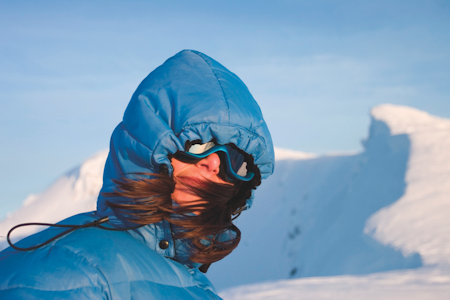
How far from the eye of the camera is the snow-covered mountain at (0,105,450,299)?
6734 millimetres

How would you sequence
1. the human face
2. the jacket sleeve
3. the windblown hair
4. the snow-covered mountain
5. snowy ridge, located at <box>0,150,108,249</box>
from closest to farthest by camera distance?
the jacket sleeve, the windblown hair, the human face, the snow-covered mountain, snowy ridge, located at <box>0,150,108,249</box>

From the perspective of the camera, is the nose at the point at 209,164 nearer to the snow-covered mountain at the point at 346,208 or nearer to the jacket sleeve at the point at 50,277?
the jacket sleeve at the point at 50,277

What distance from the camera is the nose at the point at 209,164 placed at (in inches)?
59.4

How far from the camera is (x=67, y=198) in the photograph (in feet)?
73.5

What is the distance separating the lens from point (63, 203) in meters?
22.1

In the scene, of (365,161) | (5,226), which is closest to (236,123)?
(365,161)

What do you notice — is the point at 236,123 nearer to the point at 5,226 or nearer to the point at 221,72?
the point at 221,72

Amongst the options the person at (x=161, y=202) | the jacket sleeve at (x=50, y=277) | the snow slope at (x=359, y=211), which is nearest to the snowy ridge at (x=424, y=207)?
the snow slope at (x=359, y=211)

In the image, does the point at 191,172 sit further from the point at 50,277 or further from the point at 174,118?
the point at 50,277

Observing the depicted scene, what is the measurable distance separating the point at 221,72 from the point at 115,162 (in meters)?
0.54

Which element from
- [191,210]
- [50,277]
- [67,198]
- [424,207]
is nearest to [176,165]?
[191,210]

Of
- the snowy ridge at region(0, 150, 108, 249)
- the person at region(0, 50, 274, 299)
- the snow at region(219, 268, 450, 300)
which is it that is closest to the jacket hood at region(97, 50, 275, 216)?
the person at region(0, 50, 274, 299)

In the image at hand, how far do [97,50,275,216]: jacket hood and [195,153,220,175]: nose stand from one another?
115 mm

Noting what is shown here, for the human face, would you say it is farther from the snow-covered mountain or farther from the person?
the snow-covered mountain
